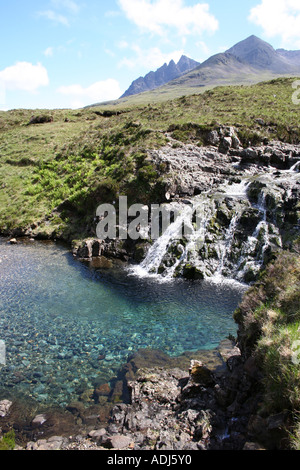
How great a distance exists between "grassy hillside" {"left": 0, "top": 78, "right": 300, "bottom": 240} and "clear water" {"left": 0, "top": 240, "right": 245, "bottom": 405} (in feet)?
37.2

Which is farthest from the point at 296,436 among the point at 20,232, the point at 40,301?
the point at 20,232

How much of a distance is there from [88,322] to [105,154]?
103ft

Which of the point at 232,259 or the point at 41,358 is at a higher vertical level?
the point at 232,259

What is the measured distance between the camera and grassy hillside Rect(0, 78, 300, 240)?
111 ft

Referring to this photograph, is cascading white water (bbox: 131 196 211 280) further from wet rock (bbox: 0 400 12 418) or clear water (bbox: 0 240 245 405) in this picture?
wet rock (bbox: 0 400 12 418)

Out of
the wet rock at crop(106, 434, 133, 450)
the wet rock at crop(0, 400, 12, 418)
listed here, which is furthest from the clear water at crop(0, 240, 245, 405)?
the wet rock at crop(106, 434, 133, 450)

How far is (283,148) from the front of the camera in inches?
1433

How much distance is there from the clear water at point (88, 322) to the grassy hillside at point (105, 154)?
1134 cm

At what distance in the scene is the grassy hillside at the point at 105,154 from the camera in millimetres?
33719

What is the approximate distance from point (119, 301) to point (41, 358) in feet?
22.3

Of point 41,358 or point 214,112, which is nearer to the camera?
point 41,358

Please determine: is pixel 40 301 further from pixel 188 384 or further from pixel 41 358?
pixel 188 384

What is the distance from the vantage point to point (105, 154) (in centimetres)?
4238

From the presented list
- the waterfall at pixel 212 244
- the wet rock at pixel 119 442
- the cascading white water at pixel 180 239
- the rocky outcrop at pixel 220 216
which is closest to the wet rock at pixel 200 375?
the wet rock at pixel 119 442
